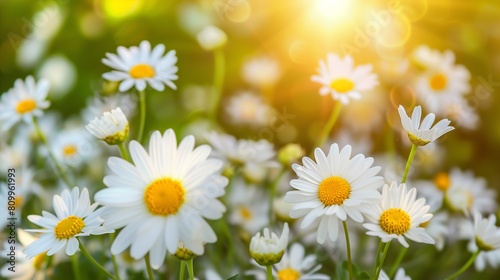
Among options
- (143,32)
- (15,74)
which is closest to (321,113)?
(143,32)

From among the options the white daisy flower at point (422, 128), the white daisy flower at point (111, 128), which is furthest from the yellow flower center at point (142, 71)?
the white daisy flower at point (422, 128)

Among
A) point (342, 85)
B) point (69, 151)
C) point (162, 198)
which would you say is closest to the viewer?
point (162, 198)

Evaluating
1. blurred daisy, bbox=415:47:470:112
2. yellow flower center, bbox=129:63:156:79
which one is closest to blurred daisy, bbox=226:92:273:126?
blurred daisy, bbox=415:47:470:112

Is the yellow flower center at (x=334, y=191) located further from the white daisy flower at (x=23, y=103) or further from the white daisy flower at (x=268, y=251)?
the white daisy flower at (x=23, y=103)

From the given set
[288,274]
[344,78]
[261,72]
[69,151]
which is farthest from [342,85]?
[261,72]

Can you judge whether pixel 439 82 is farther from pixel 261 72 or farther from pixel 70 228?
pixel 70 228
